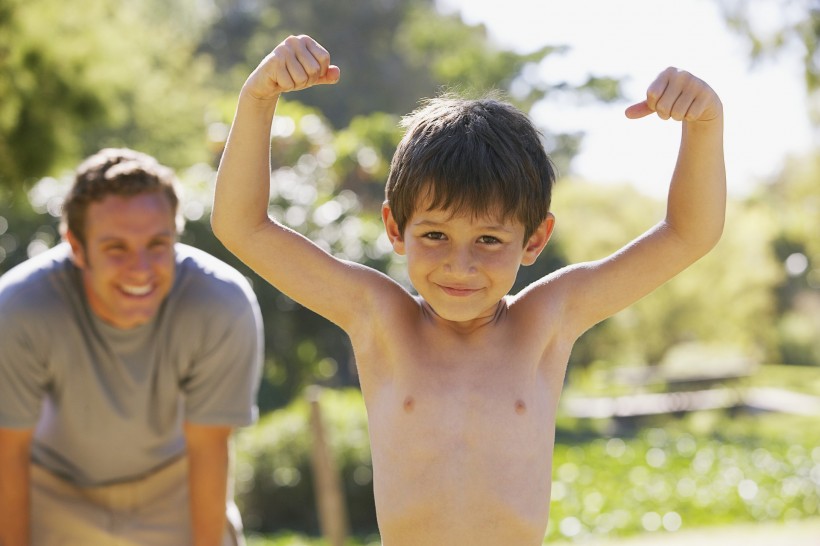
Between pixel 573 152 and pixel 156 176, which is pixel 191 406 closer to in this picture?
pixel 156 176

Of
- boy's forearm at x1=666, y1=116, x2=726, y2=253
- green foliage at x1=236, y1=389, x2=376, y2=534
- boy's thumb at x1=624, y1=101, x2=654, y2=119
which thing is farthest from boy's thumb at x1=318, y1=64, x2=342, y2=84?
green foliage at x1=236, y1=389, x2=376, y2=534

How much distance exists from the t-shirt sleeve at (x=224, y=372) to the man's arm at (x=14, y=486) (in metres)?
0.45

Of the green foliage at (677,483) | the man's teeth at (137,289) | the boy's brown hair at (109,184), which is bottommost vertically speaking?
the green foliage at (677,483)

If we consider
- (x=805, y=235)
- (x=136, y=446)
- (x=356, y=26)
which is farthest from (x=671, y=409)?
(x=136, y=446)

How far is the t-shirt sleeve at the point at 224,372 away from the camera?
3.05 meters

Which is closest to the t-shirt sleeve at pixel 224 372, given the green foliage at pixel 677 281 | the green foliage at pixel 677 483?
the green foliage at pixel 677 483

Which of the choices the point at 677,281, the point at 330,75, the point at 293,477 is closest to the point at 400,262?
the point at 293,477

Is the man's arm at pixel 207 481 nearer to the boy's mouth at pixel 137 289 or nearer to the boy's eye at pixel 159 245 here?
the boy's mouth at pixel 137 289

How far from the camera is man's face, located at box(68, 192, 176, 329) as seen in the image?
9.56 ft

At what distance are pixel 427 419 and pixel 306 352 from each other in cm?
797

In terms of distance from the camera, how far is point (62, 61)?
7391 mm

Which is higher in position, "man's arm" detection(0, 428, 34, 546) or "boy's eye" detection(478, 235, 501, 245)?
"boy's eye" detection(478, 235, 501, 245)

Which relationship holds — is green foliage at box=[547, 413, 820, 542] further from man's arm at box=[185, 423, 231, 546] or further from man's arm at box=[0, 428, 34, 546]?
man's arm at box=[0, 428, 34, 546]

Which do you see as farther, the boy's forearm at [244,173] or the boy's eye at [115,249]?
the boy's eye at [115,249]
